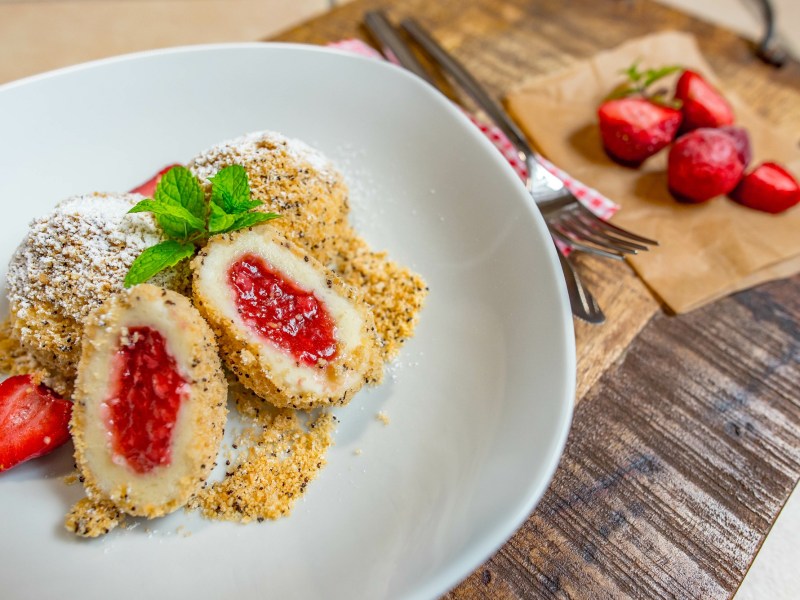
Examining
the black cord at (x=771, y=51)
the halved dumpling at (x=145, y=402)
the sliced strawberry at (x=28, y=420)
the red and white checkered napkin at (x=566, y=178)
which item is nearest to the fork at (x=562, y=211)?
the red and white checkered napkin at (x=566, y=178)

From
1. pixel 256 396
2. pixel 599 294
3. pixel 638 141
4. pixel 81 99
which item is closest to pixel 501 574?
pixel 256 396

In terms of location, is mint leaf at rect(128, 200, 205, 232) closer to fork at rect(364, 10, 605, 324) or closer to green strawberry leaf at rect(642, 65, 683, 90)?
fork at rect(364, 10, 605, 324)

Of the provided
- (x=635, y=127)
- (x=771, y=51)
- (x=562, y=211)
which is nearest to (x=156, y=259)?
(x=562, y=211)

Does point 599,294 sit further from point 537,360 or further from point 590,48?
point 590,48

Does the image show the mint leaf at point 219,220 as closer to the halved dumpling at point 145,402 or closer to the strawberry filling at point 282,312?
the strawberry filling at point 282,312

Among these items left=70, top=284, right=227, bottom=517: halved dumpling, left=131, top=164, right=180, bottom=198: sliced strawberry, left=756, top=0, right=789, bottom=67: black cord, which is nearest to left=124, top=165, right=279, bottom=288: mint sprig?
left=70, top=284, right=227, bottom=517: halved dumpling

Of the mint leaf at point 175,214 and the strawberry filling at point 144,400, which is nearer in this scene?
the strawberry filling at point 144,400
